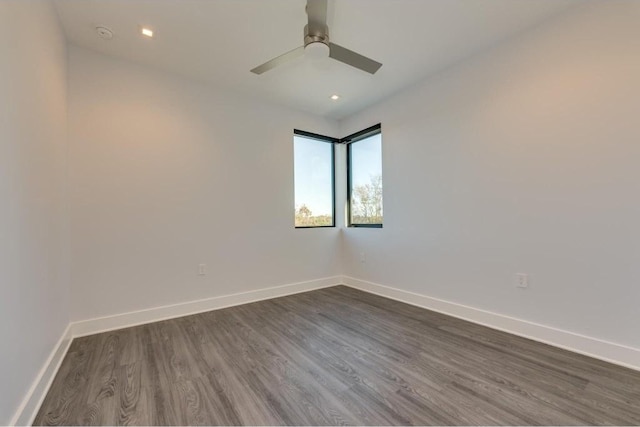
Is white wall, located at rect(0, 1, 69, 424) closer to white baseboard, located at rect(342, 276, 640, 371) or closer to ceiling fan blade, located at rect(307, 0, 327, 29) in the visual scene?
ceiling fan blade, located at rect(307, 0, 327, 29)

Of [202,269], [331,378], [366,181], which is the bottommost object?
[331,378]

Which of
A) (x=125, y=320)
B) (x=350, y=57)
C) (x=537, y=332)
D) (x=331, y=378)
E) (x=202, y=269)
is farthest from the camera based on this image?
(x=202, y=269)

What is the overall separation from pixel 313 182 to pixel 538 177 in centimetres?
263

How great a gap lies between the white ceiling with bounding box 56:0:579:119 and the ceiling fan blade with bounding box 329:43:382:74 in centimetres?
33

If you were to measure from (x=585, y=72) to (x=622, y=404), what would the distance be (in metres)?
2.13

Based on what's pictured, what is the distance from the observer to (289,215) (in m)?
3.74

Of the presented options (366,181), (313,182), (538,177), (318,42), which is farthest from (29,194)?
(538,177)

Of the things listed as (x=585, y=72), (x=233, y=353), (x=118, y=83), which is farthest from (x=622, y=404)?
(x=118, y=83)

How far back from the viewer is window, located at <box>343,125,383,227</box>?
3738 mm

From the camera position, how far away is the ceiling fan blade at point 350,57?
76.8 inches

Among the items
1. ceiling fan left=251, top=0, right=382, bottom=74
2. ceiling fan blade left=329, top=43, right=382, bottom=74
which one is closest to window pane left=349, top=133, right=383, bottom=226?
ceiling fan blade left=329, top=43, right=382, bottom=74

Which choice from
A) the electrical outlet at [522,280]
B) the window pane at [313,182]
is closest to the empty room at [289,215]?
the electrical outlet at [522,280]

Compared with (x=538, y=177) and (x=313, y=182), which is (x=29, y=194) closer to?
(x=313, y=182)

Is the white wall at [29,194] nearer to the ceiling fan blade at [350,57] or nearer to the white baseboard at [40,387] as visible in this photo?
the white baseboard at [40,387]
